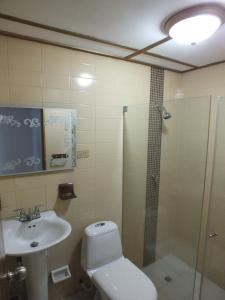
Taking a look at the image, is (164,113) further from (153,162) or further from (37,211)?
(37,211)

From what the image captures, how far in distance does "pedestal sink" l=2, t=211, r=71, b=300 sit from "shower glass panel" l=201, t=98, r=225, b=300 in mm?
1415

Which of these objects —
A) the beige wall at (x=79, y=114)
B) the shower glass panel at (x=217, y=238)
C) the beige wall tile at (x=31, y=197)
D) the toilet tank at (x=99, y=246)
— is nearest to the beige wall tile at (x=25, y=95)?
the beige wall at (x=79, y=114)

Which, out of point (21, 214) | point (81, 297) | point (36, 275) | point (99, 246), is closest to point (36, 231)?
point (21, 214)

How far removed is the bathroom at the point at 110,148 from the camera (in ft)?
4.31

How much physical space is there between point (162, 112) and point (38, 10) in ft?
4.60

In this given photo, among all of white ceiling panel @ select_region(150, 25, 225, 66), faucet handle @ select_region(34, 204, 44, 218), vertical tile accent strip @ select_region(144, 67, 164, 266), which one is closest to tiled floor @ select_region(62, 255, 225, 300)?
vertical tile accent strip @ select_region(144, 67, 164, 266)

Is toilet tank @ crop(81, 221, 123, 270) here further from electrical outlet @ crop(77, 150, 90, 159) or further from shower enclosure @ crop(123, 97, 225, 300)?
electrical outlet @ crop(77, 150, 90, 159)

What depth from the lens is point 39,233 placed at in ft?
5.33

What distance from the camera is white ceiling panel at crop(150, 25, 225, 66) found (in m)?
1.51

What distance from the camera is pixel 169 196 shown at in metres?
2.22

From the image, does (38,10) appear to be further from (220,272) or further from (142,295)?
(220,272)

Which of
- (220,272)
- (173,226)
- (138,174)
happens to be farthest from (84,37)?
(220,272)

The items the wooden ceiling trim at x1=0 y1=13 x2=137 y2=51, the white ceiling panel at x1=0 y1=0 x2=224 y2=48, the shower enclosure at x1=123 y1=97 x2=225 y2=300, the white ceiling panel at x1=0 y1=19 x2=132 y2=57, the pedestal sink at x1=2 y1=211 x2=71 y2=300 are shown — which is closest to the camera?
the white ceiling panel at x1=0 y1=0 x2=224 y2=48

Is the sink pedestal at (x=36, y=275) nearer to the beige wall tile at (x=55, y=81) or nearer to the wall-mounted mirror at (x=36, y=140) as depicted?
the wall-mounted mirror at (x=36, y=140)
